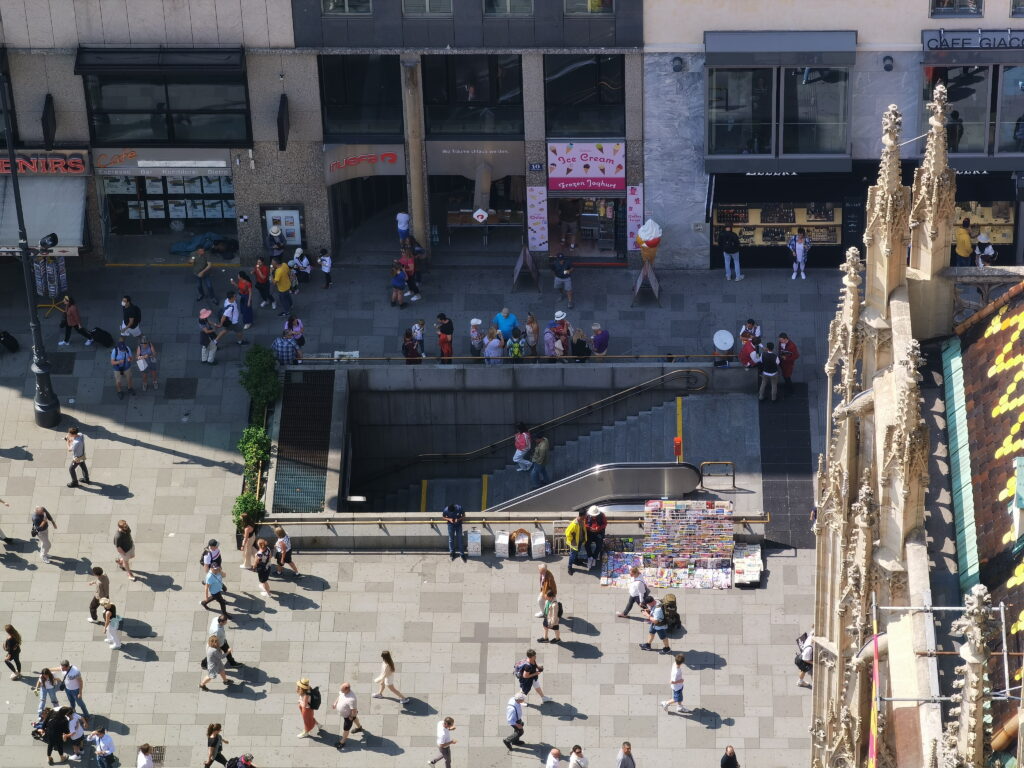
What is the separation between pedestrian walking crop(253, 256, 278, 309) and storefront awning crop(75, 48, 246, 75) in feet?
16.8

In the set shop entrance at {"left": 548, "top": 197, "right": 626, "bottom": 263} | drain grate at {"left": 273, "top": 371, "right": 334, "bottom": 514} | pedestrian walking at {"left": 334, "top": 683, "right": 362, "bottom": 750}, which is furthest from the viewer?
shop entrance at {"left": 548, "top": 197, "right": 626, "bottom": 263}

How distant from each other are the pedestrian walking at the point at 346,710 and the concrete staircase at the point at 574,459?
1170cm

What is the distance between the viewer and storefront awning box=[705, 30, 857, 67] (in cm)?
5703

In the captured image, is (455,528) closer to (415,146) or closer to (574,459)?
(574,459)

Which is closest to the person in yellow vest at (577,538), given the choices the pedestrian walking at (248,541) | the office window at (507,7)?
the pedestrian walking at (248,541)

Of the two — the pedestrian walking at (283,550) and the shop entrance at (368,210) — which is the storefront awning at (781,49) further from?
the pedestrian walking at (283,550)

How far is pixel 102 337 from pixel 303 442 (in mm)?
7033

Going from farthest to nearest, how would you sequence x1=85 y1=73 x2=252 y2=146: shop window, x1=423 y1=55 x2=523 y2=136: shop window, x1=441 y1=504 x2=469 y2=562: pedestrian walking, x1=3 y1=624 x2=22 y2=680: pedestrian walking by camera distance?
x1=85 y1=73 x2=252 y2=146: shop window → x1=423 y1=55 x2=523 y2=136: shop window → x1=441 y1=504 x2=469 y2=562: pedestrian walking → x1=3 y1=624 x2=22 y2=680: pedestrian walking

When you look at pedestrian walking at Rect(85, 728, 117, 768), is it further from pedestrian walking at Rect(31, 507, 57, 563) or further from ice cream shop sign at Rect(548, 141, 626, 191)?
ice cream shop sign at Rect(548, 141, 626, 191)

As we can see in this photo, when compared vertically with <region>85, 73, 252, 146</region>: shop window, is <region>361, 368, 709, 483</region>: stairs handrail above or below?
below

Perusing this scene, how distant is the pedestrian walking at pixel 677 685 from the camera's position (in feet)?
152

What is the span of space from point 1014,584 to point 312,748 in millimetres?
21762

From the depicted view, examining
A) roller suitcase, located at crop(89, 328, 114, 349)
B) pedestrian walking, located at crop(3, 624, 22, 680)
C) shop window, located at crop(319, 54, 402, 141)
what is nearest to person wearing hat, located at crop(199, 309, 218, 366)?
roller suitcase, located at crop(89, 328, 114, 349)

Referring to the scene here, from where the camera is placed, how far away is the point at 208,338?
5756 centimetres
